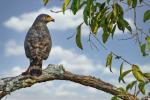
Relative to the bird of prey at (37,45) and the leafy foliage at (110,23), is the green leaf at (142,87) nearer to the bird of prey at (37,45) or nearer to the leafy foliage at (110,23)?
the leafy foliage at (110,23)

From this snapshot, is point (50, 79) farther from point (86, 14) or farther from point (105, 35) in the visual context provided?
point (86, 14)

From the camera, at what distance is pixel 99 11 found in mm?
4414

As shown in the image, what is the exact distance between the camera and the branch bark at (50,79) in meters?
7.18

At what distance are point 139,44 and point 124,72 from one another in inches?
17.0

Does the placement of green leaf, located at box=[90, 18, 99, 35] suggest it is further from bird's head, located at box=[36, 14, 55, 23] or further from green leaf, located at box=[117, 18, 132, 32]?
bird's head, located at box=[36, 14, 55, 23]

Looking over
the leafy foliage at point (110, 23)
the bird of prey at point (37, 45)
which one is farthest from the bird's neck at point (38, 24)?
the leafy foliage at point (110, 23)

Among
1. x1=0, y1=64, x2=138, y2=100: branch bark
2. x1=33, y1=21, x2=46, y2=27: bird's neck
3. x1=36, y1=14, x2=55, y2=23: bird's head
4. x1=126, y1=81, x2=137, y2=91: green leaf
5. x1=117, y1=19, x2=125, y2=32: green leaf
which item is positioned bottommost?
x1=126, y1=81, x2=137, y2=91: green leaf

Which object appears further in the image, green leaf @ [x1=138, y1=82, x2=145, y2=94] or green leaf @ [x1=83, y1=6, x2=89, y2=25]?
green leaf @ [x1=138, y1=82, x2=145, y2=94]

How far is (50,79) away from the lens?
738 cm

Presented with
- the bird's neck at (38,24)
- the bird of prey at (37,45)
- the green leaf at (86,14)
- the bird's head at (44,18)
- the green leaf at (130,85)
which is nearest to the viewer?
the green leaf at (86,14)

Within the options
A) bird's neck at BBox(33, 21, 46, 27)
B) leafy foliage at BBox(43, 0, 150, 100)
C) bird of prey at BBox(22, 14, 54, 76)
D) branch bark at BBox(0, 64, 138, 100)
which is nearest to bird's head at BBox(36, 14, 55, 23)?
bird's neck at BBox(33, 21, 46, 27)

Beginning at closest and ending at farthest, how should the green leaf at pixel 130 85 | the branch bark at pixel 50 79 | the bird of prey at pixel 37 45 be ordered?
the green leaf at pixel 130 85, the branch bark at pixel 50 79, the bird of prey at pixel 37 45

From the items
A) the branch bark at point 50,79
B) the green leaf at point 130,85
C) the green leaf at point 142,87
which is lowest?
the green leaf at point 142,87

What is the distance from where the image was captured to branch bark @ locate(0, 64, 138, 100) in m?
7.18
